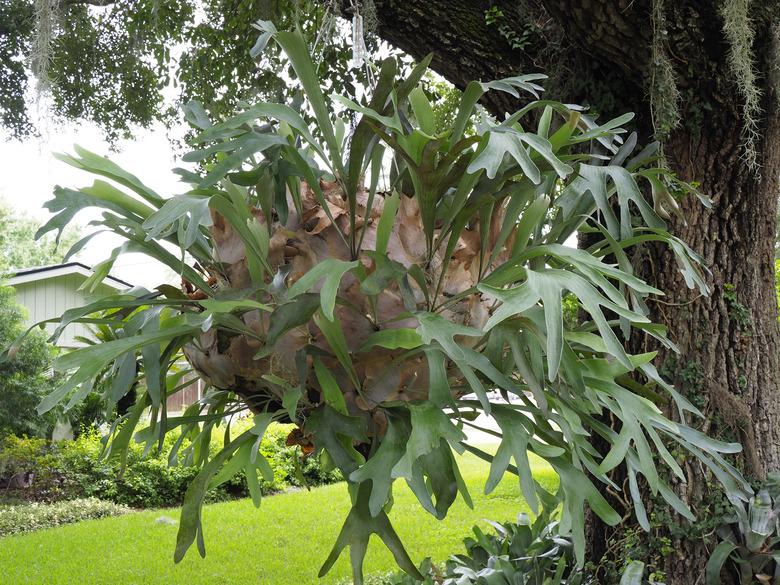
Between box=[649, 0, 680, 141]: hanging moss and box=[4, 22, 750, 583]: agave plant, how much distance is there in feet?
2.51

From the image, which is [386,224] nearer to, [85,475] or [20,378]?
[20,378]

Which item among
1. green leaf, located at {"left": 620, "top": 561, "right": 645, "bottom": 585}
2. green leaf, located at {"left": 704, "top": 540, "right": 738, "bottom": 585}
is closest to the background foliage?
green leaf, located at {"left": 620, "top": 561, "right": 645, "bottom": 585}

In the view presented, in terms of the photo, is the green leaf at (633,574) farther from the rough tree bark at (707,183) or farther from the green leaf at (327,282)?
the green leaf at (327,282)

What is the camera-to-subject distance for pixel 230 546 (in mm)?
5094

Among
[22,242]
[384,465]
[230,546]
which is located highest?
[22,242]

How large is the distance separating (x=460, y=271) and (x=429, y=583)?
5.19ft

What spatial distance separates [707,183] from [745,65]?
293 mm

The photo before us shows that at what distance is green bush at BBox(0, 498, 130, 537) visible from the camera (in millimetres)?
5586

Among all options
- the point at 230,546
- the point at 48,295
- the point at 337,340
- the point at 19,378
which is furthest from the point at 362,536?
the point at 48,295

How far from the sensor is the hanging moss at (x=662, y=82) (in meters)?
1.68

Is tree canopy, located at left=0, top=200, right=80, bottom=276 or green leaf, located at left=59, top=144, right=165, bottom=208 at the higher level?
tree canopy, located at left=0, top=200, right=80, bottom=276

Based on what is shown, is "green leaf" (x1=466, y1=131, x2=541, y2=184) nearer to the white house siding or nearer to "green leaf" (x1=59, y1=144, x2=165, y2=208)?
"green leaf" (x1=59, y1=144, x2=165, y2=208)

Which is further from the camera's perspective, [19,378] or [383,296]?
[19,378]

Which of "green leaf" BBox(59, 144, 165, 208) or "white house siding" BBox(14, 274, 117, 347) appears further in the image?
"white house siding" BBox(14, 274, 117, 347)
